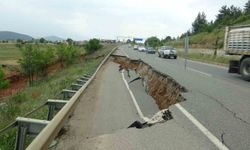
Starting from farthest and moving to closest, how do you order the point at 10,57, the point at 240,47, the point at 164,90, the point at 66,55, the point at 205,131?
the point at 10,57, the point at 66,55, the point at 240,47, the point at 164,90, the point at 205,131

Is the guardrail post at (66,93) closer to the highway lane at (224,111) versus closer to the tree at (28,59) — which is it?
the highway lane at (224,111)

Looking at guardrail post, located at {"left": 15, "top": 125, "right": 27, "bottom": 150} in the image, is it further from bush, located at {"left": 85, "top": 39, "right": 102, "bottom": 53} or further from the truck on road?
bush, located at {"left": 85, "top": 39, "right": 102, "bottom": 53}

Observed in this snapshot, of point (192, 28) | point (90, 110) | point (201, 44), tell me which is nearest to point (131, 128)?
point (90, 110)

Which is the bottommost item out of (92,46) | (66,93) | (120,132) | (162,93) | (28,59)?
(28,59)

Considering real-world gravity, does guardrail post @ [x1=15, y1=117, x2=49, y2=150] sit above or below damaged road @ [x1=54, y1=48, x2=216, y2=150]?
above

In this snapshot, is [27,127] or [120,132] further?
[120,132]

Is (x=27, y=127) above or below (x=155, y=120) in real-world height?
above

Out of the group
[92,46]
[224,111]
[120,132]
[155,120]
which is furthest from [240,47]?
[92,46]

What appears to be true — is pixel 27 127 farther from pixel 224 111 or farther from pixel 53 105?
pixel 224 111

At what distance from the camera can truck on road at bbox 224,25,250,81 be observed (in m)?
16.7

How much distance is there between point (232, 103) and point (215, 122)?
8.42 ft

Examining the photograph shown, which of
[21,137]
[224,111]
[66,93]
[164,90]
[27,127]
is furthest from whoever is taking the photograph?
[164,90]

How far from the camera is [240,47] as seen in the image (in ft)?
56.6

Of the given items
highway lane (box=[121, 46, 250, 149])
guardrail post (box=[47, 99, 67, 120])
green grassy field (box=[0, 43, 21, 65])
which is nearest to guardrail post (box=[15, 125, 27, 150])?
guardrail post (box=[47, 99, 67, 120])
